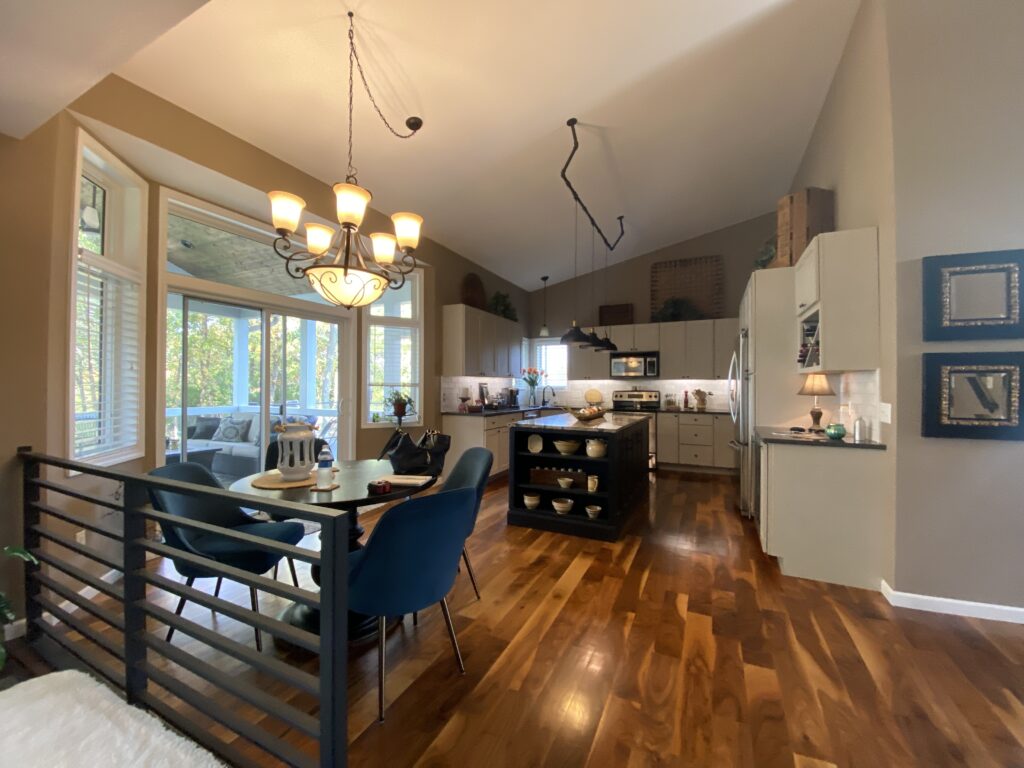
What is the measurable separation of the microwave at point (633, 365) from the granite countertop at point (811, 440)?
3.48 metres

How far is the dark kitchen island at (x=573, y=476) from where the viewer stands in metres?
3.53

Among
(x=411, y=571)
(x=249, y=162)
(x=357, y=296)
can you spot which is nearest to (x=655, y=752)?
(x=411, y=571)

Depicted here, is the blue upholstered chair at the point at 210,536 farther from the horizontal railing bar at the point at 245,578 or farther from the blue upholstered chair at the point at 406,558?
the blue upholstered chair at the point at 406,558

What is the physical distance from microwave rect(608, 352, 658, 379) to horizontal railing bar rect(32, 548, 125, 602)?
6185 millimetres

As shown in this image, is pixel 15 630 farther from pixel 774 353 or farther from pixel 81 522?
pixel 774 353

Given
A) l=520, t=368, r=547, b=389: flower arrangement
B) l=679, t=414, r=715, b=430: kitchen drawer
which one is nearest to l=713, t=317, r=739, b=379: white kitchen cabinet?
l=679, t=414, r=715, b=430: kitchen drawer

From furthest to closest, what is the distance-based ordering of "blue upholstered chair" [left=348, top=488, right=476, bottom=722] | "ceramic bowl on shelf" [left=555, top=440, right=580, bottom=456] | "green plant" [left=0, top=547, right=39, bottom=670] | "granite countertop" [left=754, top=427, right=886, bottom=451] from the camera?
"ceramic bowl on shelf" [left=555, top=440, right=580, bottom=456], "granite countertop" [left=754, top=427, right=886, bottom=451], "green plant" [left=0, top=547, right=39, bottom=670], "blue upholstered chair" [left=348, top=488, right=476, bottom=722]

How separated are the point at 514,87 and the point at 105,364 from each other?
10.7 feet

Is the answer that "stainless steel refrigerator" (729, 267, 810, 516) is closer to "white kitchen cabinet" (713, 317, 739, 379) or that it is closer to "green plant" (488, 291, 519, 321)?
"white kitchen cabinet" (713, 317, 739, 379)

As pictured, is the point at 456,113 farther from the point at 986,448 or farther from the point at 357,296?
the point at 986,448

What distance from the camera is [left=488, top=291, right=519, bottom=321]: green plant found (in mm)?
6520

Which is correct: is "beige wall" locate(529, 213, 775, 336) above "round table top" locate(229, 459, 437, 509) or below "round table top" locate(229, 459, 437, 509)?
above

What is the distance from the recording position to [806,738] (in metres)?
1.51

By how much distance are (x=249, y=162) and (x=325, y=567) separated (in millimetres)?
3274
